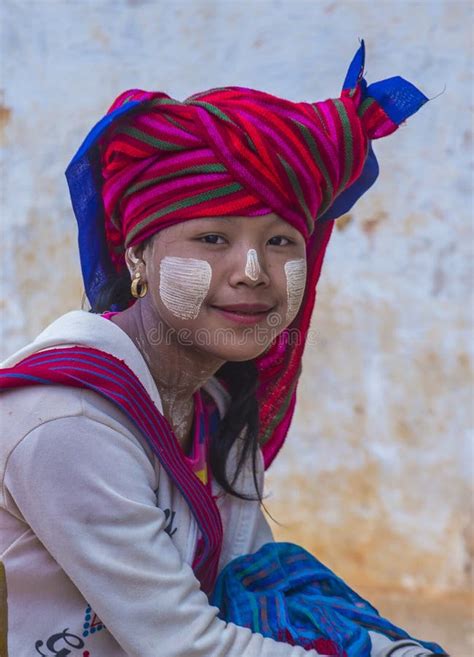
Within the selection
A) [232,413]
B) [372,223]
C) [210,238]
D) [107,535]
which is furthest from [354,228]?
[107,535]

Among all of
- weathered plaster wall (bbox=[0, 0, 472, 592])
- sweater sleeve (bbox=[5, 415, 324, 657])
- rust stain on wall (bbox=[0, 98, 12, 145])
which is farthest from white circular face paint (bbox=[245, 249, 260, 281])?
rust stain on wall (bbox=[0, 98, 12, 145])

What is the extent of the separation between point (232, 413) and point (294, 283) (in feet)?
1.47

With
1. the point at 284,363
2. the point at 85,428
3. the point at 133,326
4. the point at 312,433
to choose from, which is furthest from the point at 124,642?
the point at 312,433

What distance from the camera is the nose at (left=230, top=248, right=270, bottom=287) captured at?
6.25 ft

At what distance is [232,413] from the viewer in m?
2.35

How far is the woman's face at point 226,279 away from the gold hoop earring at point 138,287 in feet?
0.07

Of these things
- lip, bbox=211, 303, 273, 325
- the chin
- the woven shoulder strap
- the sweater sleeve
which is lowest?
the sweater sleeve

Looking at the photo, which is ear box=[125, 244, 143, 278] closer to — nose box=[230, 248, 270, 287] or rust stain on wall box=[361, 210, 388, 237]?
nose box=[230, 248, 270, 287]

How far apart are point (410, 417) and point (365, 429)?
7.9 inches

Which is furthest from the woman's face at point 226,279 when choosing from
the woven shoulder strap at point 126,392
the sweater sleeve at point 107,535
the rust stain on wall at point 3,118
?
the rust stain on wall at point 3,118

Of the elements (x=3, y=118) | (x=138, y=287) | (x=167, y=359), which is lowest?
(x=167, y=359)

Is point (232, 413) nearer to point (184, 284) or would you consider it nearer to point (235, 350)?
point (235, 350)

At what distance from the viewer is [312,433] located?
462 cm

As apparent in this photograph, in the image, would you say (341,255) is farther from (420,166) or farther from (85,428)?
(85,428)
